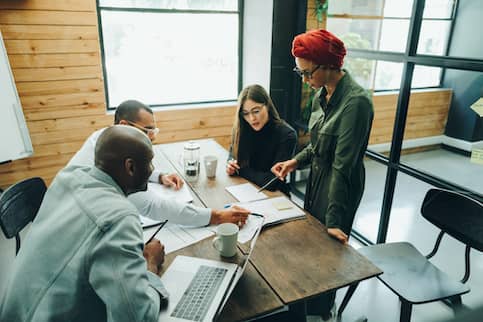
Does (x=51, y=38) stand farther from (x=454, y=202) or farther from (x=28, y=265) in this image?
(x=454, y=202)

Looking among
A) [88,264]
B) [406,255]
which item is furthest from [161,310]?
[406,255]

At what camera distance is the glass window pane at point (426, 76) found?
95.0 inches

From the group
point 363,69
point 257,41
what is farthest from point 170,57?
point 363,69

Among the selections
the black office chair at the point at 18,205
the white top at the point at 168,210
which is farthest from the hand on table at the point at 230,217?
the black office chair at the point at 18,205

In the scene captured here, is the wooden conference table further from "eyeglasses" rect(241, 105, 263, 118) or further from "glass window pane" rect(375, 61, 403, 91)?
"glass window pane" rect(375, 61, 403, 91)

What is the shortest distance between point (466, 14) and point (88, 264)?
2.36 meters

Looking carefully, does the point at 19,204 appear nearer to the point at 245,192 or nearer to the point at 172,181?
the point at 172,181

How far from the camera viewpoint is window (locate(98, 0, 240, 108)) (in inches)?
134

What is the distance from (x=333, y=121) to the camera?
1.74 meters

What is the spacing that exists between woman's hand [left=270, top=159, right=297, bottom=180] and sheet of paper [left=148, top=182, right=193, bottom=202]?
486mm

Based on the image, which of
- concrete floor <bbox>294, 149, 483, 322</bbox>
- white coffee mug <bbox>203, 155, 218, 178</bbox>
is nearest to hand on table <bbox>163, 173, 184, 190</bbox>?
white coffee mug <bbox>203, 155, 218, 178</bbox>

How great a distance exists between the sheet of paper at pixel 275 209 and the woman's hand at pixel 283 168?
0.18m

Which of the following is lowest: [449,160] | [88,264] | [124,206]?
[449,160]

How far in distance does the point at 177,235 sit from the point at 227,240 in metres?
0.28
